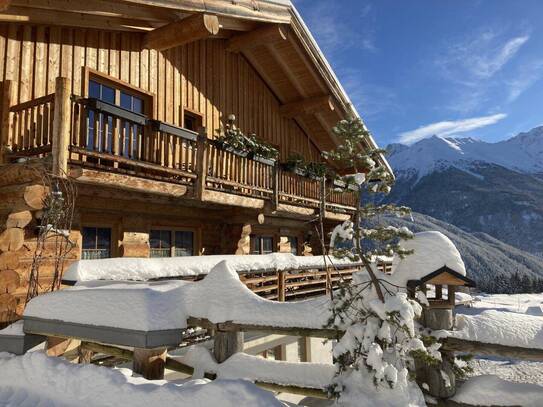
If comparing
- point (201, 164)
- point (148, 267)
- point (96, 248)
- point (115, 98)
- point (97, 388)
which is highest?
point (115, 98)

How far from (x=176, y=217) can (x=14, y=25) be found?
519 cm

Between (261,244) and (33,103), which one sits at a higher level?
(33,103)

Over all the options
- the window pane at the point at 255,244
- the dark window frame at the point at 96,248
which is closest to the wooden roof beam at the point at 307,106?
the window pane at the point at 255,244

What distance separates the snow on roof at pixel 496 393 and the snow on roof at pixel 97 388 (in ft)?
5.13

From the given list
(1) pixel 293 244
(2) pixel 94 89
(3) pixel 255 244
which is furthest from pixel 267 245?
(2) pixel 94 89

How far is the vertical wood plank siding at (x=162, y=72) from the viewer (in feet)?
24.7

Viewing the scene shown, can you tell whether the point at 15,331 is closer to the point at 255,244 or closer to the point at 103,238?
the point at 103,238

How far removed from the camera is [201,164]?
867 cm

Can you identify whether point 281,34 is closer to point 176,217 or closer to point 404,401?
point 176,217

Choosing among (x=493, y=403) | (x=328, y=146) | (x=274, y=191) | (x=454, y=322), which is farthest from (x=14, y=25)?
(x=328, y=146)

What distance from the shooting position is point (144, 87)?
984cm

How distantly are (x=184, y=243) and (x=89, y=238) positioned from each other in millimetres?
2856

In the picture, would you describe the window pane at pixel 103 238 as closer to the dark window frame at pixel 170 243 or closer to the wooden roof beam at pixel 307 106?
the dark window frame at pixel 170 243

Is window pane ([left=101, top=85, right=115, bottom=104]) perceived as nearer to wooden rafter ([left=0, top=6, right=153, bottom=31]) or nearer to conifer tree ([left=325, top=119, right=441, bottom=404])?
wooden rafter ([left=0, top=6, right=153, bottom=31])
